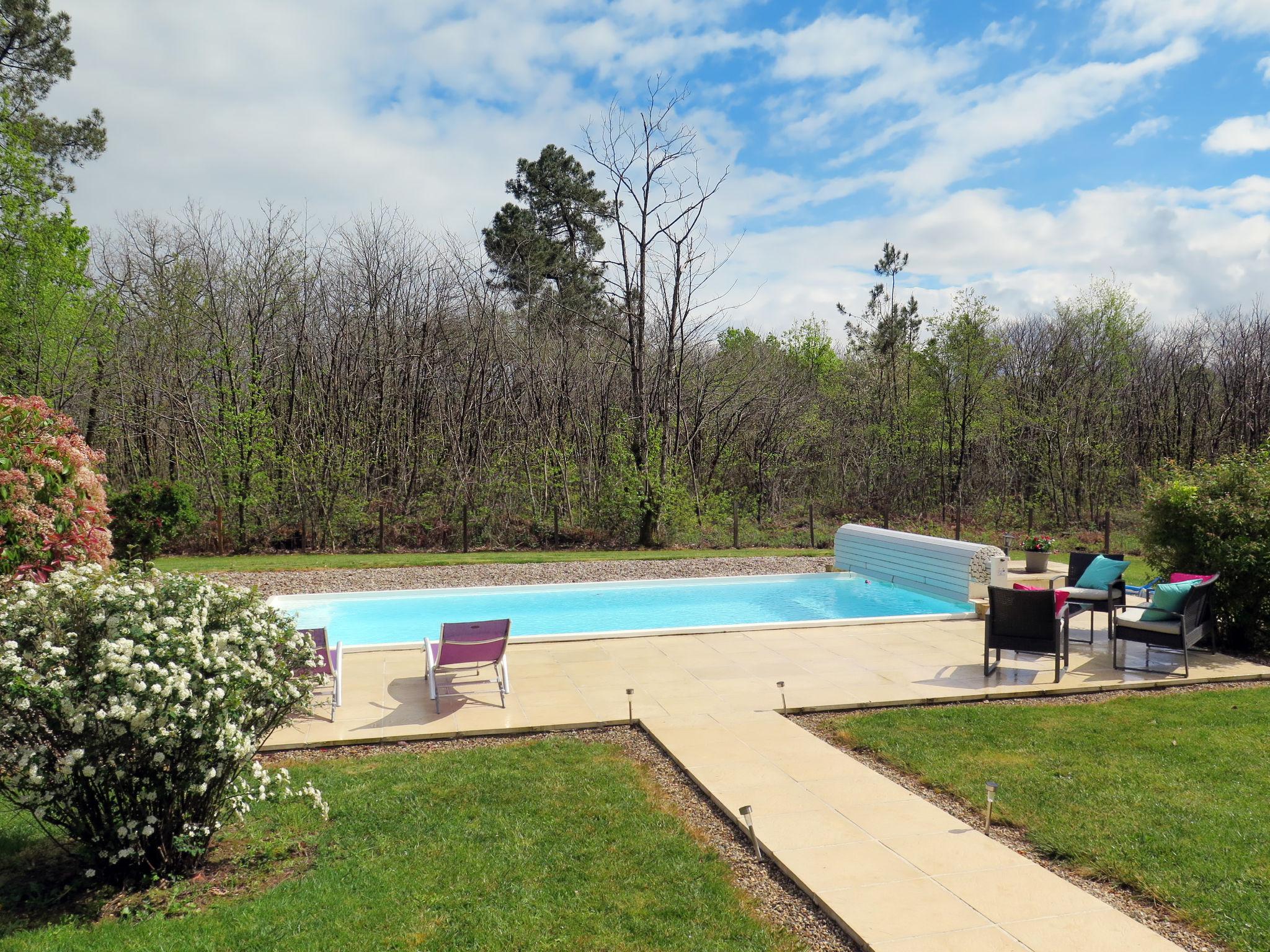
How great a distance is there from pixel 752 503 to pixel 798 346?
982 centimetres

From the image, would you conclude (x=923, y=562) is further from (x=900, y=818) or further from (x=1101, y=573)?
(x=900, y=818)

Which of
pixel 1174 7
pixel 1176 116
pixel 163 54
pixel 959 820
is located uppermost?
pixel 163 54

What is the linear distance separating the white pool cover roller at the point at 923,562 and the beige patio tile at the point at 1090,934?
6.51 m

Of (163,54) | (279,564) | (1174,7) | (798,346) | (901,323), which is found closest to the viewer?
(1174,7)

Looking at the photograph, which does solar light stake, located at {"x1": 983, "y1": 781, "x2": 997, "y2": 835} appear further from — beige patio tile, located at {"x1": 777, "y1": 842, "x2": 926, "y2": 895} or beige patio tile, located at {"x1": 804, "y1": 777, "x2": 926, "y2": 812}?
beige patio tile, located at {"x1": 777, "y1": 842, "x2": 926, "y2": 895}

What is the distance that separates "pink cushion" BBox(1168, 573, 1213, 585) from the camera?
718cm

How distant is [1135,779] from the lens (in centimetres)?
424

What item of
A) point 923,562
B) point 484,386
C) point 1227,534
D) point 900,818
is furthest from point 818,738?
point 484,386

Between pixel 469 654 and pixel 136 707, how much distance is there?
2918 millimetres

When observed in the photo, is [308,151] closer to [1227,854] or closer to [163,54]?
[163,54]

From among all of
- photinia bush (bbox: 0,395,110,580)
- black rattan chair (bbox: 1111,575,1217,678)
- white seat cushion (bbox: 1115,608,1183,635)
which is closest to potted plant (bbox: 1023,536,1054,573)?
black rattan chair (bbox: 1111,575,1217,678)

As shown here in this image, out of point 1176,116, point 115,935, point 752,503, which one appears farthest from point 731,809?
point 752,503

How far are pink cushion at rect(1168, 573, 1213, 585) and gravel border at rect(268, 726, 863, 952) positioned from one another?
17.2ft

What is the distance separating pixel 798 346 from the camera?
2673 cm
